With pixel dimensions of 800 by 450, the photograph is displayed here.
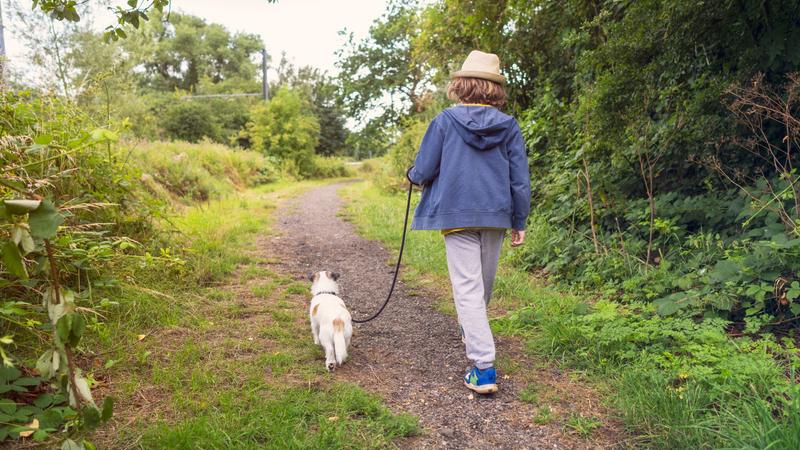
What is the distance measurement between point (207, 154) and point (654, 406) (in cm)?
1446

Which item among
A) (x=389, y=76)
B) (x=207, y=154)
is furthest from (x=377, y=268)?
(x=389, y=76)

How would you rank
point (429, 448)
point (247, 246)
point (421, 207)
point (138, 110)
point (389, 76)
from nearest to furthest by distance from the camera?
1. point (429, 448)
2. point (421, 207)
3. point (247, 246)
4. point (138, 110)
5. point (389, 76)

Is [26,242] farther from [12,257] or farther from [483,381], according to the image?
[483,381]

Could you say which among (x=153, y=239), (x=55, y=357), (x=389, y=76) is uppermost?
(x=389, y=76)

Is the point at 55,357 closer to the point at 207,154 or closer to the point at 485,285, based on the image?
the point at 485,285

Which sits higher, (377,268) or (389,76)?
(389,76)

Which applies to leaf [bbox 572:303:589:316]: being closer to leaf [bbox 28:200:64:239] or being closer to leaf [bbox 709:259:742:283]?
leaf [bbox 709:259:742:283]

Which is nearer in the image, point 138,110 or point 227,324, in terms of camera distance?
point 227,324

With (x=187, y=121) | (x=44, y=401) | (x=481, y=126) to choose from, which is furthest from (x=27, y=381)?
(x=187, y=121)

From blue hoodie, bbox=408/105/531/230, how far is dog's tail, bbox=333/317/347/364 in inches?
35.5

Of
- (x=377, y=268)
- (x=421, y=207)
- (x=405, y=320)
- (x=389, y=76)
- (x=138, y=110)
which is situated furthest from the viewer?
(x=389, y=76)

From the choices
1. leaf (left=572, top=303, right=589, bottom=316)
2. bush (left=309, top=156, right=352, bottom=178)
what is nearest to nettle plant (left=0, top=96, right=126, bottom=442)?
leaf (left=572, top=303, right=589, bottom=316)

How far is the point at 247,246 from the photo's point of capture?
22.1 ft

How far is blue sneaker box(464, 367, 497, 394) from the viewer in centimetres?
292
